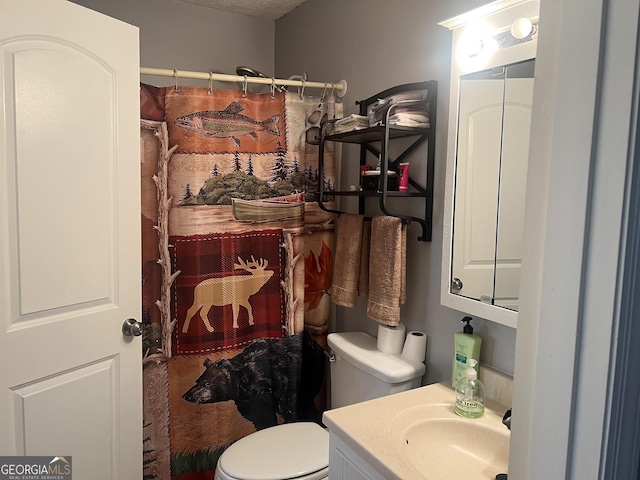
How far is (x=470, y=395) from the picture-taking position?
4.35 ft

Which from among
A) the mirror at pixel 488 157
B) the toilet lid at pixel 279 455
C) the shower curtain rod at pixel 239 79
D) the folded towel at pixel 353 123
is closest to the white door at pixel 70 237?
the shower curtain rod at pixel 239 79

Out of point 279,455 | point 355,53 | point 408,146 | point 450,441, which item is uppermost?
point 355,53

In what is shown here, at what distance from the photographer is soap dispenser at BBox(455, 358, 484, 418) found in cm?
129

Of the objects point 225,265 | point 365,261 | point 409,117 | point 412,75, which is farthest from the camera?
point 225,265

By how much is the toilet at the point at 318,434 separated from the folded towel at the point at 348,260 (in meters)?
0.19

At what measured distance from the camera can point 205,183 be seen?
1.84 metres

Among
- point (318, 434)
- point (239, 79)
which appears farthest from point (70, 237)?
point (318, 434)

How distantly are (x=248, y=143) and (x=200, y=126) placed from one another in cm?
21

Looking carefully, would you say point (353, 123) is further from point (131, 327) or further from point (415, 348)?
point (131, 327)

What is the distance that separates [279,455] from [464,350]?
758 mm

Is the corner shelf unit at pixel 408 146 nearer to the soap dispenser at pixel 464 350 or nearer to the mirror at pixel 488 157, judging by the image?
the mirror at pixel 488 157

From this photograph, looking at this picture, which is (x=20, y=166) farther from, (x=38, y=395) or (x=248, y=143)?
(x=248, y=143)

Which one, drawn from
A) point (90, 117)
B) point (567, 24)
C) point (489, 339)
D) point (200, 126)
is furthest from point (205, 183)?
point (567, 24)

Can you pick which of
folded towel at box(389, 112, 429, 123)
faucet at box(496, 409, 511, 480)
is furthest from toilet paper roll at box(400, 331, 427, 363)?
A: folded towel at box(389, 112, 429, 123)
